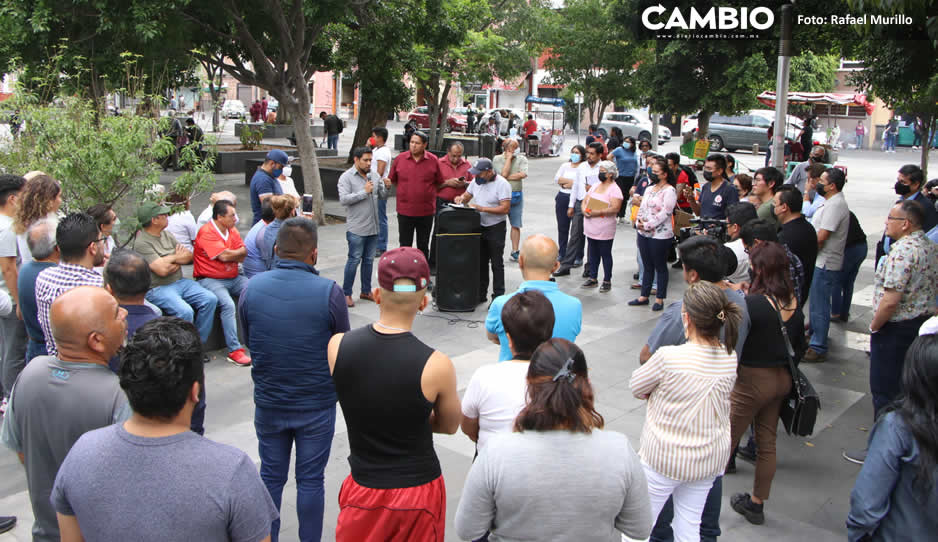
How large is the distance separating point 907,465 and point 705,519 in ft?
4.70

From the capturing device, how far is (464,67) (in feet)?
78.4

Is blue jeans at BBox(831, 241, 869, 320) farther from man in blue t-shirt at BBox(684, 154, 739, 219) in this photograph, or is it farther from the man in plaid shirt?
the man in plaid shirt

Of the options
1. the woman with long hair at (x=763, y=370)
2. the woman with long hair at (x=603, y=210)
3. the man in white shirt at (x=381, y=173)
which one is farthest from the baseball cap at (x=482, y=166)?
the woman with long hair at (x=763, y=370)

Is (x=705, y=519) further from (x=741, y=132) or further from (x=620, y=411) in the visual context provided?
(x=741, y=132)

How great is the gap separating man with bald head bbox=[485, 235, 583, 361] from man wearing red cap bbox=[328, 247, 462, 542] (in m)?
0.64

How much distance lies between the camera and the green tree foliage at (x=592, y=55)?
2522 cm

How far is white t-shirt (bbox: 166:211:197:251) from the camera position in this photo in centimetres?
703

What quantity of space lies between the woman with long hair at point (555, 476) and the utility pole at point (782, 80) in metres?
7.94

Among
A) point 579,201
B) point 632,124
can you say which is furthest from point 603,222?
point 632,124

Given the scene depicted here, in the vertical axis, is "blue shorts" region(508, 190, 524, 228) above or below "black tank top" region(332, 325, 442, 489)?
above

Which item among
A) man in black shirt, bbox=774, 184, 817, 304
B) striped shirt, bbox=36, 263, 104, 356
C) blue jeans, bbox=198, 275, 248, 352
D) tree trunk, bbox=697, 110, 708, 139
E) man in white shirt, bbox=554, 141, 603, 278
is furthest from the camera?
tree trunk, bbox=697, 110, 708, 139

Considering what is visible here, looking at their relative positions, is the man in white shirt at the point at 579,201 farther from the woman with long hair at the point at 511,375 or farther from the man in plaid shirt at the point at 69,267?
the woman with long hair at the point at 511,375

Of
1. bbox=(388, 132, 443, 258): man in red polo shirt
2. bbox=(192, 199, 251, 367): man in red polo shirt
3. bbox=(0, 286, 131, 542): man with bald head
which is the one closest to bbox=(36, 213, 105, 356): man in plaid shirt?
bbox=(0, 286, 131, 542): man with bald head

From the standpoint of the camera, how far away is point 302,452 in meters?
3.83
